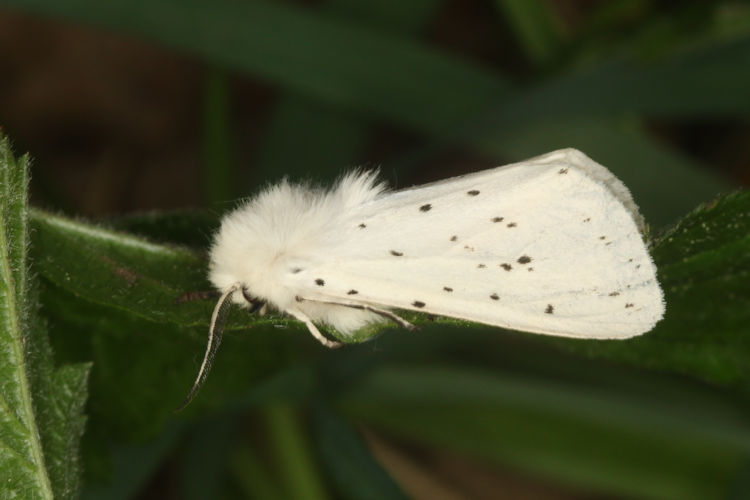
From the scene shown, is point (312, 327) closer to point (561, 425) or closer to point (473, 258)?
point (473, 258)

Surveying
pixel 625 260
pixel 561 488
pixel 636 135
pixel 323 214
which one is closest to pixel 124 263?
pixel 323 214

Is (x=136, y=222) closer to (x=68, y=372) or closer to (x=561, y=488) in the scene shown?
(x=68, y=372)

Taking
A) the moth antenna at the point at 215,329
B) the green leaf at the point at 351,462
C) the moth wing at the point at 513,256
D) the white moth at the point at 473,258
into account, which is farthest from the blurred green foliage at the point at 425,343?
the moth wing at the point at 513,256

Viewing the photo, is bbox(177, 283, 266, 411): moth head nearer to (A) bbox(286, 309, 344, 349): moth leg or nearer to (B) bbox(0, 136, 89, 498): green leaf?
(A) bbox(286, 309, 344, 349): moth leg

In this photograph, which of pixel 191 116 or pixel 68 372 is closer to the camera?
pixel 68 372

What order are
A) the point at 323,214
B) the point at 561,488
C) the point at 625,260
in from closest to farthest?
the point at 625,260, the point at 323,214, the point at 561,488

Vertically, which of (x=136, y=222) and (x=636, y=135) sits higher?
(x=636, y=135)

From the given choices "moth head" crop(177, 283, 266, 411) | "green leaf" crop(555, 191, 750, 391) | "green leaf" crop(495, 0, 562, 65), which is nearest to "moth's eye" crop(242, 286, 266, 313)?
"moth head" crop(177, 283, 266, 411)

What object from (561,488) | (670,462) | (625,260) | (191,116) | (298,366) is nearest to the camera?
(625,260)
